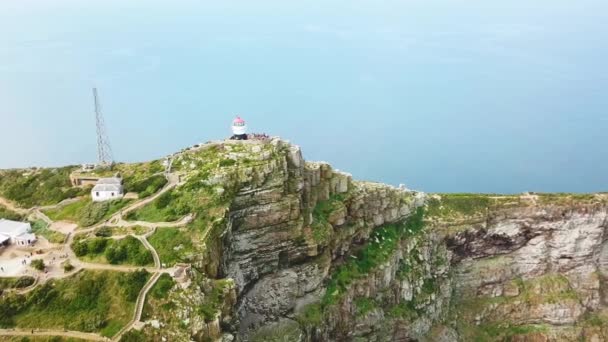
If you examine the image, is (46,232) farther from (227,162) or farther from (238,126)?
(238,126)

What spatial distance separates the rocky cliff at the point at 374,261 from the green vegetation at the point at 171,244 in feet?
3.27

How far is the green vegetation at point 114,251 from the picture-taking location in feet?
127

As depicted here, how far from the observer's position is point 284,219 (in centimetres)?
4884

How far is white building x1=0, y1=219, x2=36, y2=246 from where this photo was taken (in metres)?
42.2

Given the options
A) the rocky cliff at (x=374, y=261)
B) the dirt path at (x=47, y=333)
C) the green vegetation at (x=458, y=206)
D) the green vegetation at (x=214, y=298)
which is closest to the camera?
the dirt path at (x=47, y=333)

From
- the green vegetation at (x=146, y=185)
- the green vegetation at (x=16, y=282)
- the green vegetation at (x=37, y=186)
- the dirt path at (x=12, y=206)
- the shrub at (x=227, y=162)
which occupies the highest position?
the shrub at (x=227, y=162)

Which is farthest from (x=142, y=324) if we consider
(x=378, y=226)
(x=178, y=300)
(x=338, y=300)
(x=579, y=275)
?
(x=579, y=275)

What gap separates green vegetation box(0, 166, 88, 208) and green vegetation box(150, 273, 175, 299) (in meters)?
17.5

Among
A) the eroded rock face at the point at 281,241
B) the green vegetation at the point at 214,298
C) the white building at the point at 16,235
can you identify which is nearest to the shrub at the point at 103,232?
the white building at the point at 16,235

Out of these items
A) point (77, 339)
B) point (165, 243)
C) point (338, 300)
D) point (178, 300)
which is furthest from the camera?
point (338, 300)

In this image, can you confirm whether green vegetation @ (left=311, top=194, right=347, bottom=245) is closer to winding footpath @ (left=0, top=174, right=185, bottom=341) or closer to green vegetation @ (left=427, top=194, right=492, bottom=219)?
winding footpath @ (left=0, top=174, right=185, bottom=341)

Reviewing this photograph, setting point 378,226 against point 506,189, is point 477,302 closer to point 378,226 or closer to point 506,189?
point 378,226

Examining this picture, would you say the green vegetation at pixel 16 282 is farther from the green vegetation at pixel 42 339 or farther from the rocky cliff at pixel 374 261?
the rocky cliff at pixel 374 261

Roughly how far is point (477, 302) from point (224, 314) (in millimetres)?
39180
